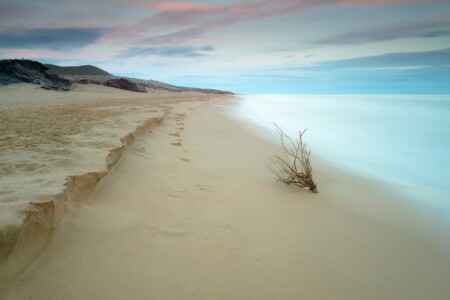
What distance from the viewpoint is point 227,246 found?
158cm

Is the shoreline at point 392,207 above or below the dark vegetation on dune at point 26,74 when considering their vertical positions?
below

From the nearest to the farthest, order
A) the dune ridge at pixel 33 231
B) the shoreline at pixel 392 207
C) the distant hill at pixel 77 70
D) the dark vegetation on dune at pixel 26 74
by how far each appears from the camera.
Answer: the dune ridge at pixel 33 231
the shoreline at pixel 392 207
the dark vegetation on dune at pixel 26 74
the distant hill at pixel 77 70

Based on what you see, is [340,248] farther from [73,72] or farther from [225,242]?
[73,72]

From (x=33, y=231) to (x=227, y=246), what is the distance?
103 cm

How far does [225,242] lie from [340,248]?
2.47 feet

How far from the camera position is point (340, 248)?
167cm

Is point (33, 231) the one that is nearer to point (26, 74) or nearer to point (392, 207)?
point (392, 207)

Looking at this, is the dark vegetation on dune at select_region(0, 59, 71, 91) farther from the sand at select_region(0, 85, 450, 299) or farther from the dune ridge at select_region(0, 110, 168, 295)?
the sand at select_region(0, 85, 450, 299)

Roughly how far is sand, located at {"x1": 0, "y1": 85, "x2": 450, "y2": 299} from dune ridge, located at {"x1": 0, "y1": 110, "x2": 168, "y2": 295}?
0.04 metres

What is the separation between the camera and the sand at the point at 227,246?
1.23 meters

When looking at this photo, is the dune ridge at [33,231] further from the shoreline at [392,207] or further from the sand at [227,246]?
the shoreline at [392,207]

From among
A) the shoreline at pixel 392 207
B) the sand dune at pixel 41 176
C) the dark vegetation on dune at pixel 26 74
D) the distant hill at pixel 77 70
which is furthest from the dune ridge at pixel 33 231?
the distant hill at pixel 77 70

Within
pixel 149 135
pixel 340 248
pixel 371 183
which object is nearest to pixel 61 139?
pixel 149 135

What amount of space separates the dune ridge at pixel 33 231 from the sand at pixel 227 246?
0.12 ft
